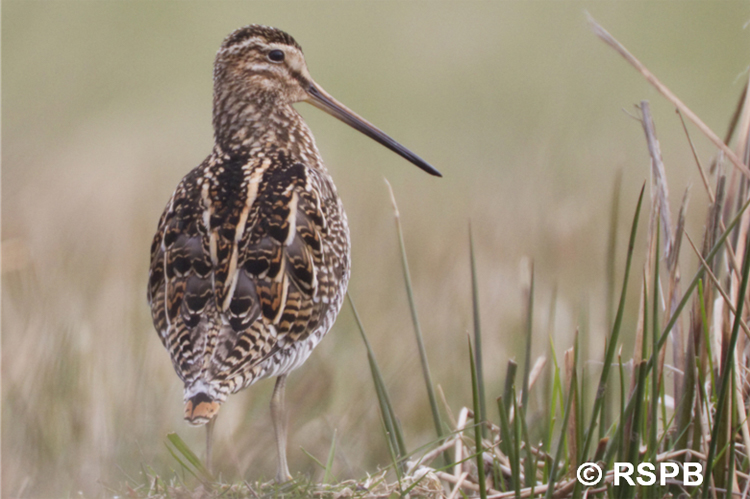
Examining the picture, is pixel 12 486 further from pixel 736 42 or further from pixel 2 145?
pixel 736 42

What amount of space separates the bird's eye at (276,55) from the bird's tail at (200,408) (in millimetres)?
1576

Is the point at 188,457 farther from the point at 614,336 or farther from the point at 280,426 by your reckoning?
the point at 614,336

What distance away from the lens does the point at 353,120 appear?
3387 mm

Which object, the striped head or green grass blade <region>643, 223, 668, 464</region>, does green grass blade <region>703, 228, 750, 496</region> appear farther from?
the striped head

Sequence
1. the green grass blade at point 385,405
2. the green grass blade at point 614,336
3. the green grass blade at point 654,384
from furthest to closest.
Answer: the green grass blade at point 385,405, the green grass blade at point 654,384, the green grass blade at point 614,336

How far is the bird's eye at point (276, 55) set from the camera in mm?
3434

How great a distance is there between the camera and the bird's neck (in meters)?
3.32

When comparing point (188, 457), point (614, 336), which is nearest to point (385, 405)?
point (188, 457)

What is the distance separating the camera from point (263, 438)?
3.20m

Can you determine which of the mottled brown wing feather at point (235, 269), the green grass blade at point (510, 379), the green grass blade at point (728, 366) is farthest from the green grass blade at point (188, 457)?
the green grass blade at point (728, 366)

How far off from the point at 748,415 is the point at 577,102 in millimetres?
4193

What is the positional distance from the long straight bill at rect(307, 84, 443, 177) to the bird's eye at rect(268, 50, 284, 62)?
0.54ft

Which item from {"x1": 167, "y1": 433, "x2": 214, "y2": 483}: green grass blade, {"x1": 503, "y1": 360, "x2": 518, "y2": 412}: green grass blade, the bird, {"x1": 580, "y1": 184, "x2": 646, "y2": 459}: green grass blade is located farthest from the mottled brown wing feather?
{"x1": 580, "y1": 184, "x2": 646, "y2": 459}: green grass blade

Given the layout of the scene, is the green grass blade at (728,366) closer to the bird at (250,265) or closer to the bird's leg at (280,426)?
the bird at (250,265)
